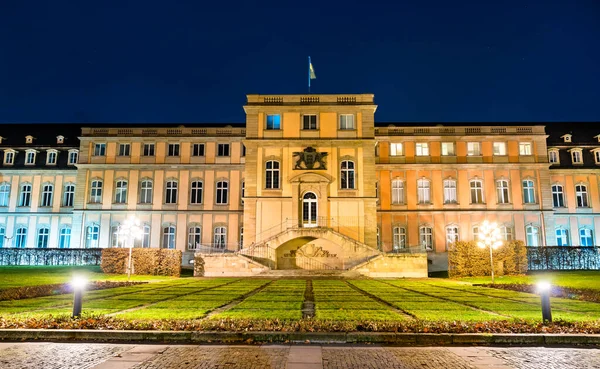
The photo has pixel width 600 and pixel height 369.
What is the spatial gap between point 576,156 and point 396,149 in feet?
62.4

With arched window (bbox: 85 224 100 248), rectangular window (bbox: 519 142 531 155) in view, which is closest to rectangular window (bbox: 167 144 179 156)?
arched window (bbox: 85 224 100 248)

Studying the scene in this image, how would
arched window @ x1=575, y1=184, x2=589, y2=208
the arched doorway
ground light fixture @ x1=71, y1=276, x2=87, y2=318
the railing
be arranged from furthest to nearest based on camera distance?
arched window @ x1=575, y1=184, x2=589, y2=208, the arched doorway, the railing, ground light fixture @ x1=71, y1=276, x2=87, y2=318

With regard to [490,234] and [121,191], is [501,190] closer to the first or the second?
[490,234]

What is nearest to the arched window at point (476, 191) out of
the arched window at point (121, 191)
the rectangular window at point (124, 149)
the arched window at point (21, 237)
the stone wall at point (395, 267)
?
the stone wall at point (395, 267)

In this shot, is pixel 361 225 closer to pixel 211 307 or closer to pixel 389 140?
pixel 389 140

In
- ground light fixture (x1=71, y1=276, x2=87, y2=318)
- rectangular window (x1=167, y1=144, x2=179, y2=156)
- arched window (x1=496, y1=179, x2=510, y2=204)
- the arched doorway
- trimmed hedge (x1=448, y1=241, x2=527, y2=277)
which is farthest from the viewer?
rectangular window (x1=167, y1=144, x2=179, y2=156)

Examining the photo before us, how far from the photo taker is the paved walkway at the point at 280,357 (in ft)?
25.0

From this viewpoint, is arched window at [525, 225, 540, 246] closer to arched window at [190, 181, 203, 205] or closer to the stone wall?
the stone wall

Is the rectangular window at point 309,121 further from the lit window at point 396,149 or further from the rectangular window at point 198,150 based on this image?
the rectangular window at point 198,150

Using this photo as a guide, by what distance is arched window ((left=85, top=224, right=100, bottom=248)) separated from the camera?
4512cm

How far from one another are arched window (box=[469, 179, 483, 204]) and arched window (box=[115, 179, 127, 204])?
34208mm

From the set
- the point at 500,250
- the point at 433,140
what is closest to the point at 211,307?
the point at 500,250

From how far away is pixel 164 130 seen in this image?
4694 centimetres

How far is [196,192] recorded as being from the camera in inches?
1822
